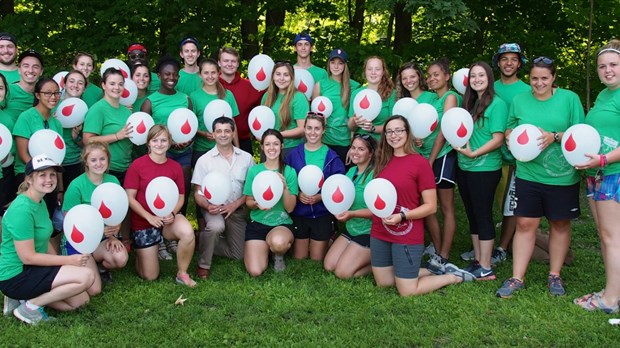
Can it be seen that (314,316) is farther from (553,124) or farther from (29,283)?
(553,124)

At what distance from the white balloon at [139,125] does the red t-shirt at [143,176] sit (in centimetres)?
20

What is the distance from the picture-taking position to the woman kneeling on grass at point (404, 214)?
4531 mm

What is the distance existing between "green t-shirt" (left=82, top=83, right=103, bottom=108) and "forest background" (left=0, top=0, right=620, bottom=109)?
2870 mm

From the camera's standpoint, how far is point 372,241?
15.6 feet

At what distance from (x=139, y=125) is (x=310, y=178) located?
1.44 meters

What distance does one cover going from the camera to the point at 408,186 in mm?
4531

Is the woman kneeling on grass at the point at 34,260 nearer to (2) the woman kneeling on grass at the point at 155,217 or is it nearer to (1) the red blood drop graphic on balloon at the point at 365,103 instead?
(2) the woman kneeling on grass at the point at 155,217

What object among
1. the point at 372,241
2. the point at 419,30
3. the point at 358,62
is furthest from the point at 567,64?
the point at 372,241

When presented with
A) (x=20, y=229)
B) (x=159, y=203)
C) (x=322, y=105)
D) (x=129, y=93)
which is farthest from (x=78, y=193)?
(x=322, y=105)

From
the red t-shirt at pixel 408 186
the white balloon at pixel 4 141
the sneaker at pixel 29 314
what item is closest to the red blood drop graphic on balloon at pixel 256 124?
the red t-shirt at pixel 408 186

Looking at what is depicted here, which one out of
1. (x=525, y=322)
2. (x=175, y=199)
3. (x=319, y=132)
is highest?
(x=319, y=132)

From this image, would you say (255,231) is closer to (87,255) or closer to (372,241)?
(372,241)

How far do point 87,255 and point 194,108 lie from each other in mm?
1927

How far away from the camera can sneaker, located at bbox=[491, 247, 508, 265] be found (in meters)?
5.40
